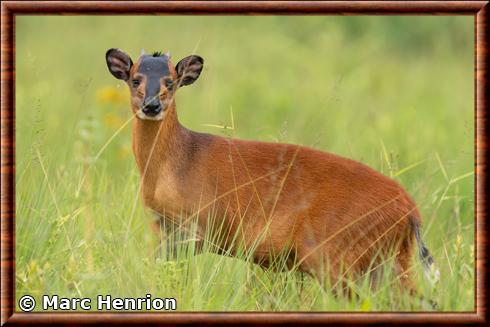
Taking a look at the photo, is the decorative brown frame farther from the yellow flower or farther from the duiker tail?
the yellow flower

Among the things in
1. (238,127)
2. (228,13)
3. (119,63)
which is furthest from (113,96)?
(228,13)

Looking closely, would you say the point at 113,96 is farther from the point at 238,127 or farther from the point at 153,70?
the point at 153,70

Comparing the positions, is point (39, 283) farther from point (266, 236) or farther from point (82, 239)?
point (266, 236)

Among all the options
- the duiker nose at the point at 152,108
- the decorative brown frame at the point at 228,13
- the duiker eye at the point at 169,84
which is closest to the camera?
the decorative brown frame at the point at 228,13

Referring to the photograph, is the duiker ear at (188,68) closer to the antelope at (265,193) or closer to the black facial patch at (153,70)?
the antelope at (265,193)

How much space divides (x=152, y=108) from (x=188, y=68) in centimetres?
47

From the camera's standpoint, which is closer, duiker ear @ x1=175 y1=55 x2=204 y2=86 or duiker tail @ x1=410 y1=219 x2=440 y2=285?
duiker tail @ x1=410 y1=219 x2=440 y2=285

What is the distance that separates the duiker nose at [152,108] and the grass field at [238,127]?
0.38 metres

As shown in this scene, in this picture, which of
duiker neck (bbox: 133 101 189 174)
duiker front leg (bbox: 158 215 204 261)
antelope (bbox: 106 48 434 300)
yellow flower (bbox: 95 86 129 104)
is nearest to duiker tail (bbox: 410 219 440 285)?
antelope (bbox: 106 48 434 300)

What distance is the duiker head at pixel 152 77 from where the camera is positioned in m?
7.10

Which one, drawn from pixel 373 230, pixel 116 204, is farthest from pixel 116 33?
pixel 373 230

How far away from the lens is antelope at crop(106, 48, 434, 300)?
→ 274 inches

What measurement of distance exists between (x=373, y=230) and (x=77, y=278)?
185 cm

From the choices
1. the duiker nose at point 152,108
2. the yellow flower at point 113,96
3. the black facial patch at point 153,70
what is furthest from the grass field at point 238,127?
the duiker nose at point 152,108
